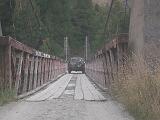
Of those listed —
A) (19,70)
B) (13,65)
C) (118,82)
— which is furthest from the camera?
(19,70)

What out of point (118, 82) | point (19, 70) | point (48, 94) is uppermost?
point (19, 70)

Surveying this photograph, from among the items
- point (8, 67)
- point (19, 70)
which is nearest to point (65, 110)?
point (8, 67)

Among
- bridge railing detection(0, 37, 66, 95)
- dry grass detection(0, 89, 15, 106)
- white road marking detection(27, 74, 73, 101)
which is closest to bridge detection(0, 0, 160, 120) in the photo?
bridge railing detection(0, 37, 66, 95)

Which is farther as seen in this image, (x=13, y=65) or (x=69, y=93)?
(x=69, y=93)

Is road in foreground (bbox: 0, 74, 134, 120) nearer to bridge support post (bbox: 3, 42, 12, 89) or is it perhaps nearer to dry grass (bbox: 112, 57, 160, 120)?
dry grass (bbox: 112, 57, 160, 120)

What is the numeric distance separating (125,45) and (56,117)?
4.23 m

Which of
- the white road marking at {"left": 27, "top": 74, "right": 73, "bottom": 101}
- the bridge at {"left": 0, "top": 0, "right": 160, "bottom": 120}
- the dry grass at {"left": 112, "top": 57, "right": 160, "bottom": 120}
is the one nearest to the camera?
the dry grass at {"left": 112, "top": 57, "right": 160, "bottom": 120}

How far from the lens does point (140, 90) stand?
853cm

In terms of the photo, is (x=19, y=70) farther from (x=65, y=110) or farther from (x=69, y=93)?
(x=65, y=110)

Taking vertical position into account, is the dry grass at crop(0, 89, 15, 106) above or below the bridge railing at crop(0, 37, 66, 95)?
below

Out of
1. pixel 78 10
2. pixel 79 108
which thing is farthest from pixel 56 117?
pixel 78 10

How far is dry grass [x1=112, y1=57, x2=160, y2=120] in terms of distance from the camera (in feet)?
25.5

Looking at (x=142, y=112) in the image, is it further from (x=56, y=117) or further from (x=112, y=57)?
(x=112, y=57)

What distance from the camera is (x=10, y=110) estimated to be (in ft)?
31.1
